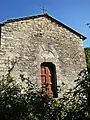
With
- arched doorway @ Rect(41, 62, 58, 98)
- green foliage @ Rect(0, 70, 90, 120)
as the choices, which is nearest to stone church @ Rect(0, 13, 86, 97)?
arched doorway @ Rect(41, 62, 58, 98)

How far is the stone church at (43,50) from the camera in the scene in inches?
429

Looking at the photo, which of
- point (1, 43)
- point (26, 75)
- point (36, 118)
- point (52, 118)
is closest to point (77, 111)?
point (52, 118)

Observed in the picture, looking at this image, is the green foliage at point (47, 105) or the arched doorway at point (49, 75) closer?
the green foliage at point (47, 105)

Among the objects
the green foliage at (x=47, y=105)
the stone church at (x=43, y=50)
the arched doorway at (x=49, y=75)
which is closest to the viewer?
the green foliage at (x=47, y=105)

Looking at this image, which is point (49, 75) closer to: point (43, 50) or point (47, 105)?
point (43, 50)

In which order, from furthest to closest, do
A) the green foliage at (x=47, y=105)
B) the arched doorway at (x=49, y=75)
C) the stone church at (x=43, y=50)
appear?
1. the arched doorway at (x=49, y=75)
2. the stone church at (x=43, y=50)
3. the green foliage at (x=47, y=105)

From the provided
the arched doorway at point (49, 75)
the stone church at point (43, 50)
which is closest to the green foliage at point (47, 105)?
the stone church at point (43, 50)

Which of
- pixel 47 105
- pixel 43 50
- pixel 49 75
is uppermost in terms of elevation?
pixel 43 50

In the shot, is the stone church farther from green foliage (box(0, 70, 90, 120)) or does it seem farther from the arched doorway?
green foliage (box(0, 70, 90, 120))

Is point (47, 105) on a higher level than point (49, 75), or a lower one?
lower

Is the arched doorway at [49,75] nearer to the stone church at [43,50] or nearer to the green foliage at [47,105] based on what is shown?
the stone church at [43,50]

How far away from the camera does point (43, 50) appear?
38.1 feet

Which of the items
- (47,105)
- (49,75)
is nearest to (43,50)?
(49,75)

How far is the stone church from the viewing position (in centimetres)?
1089
